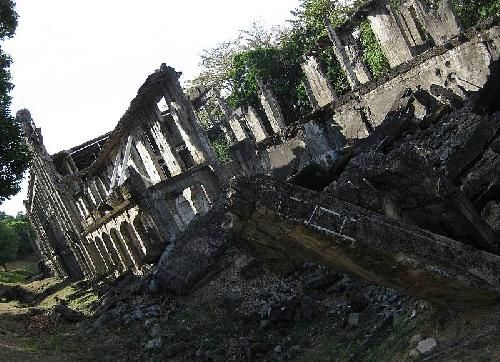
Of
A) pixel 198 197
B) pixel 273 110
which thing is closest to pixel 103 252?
pixel 198 197

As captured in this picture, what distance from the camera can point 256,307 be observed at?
31.4ft

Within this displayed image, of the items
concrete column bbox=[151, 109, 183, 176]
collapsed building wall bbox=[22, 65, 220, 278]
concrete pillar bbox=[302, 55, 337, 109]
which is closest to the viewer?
collapsed building wall bbox=[22, 65, 220, 278]

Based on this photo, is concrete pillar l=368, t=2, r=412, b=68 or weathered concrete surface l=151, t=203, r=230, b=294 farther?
concrete pillar l=368, t=2, r=412, b=68

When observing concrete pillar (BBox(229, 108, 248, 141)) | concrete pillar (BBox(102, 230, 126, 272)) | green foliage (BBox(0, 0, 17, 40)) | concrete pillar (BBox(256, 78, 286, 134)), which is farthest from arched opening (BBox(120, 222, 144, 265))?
concrete pillar (BBox(256, 78, 286, 134))

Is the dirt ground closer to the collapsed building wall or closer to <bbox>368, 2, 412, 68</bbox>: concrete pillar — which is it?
the collapsed building wall

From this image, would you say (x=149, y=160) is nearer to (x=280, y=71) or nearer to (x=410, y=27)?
(x=410, y=27)

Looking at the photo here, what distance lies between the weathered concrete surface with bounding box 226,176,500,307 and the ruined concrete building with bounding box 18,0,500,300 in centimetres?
1

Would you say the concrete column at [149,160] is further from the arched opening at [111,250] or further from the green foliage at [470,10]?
the green foliage at [470,10]

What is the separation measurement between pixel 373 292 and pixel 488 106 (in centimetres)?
520

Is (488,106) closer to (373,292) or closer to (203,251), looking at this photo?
(373,292)

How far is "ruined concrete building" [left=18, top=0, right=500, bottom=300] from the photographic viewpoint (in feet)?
15.6

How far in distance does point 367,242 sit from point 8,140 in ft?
39.2

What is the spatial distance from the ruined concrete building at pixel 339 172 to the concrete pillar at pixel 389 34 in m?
0.06

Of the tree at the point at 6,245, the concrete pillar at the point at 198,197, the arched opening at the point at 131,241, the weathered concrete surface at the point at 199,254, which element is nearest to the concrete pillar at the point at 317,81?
the concrete pillar at the point at 198,197
